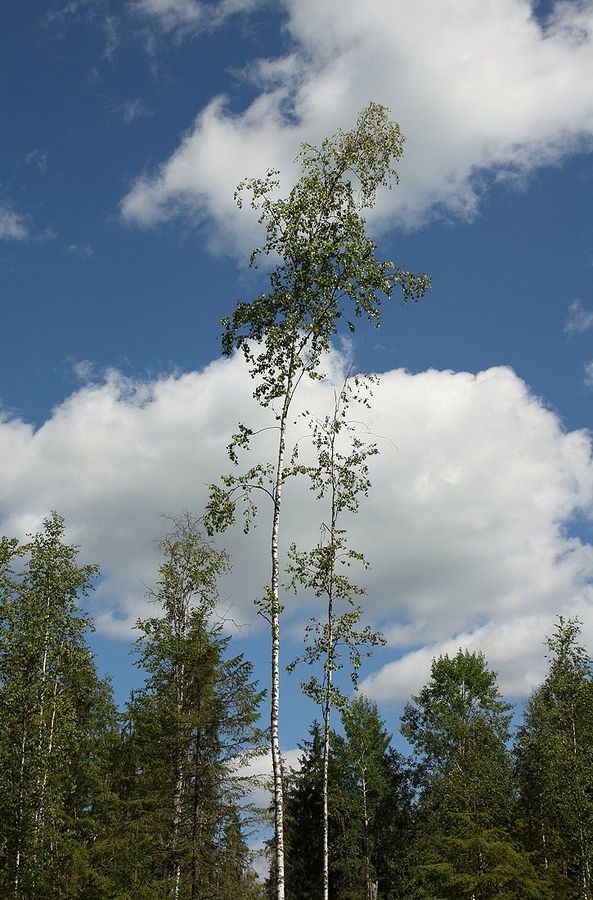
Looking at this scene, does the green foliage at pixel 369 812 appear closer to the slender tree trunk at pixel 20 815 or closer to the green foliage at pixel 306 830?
the green foliage at pixel 306 830

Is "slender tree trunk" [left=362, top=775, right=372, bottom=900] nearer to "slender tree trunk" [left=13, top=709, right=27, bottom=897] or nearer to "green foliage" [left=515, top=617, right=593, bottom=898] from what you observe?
"green foliage" [left=515, top=617, right=593, bottom=898]

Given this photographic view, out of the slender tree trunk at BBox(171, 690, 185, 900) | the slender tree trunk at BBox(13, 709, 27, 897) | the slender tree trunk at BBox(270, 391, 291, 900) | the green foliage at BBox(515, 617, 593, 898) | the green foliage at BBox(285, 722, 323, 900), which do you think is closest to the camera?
the slender tree trunk at BBox(270, 391, 291, 900)

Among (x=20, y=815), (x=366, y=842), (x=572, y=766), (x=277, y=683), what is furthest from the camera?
(x=366, y=842)

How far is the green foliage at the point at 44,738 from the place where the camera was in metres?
25.8

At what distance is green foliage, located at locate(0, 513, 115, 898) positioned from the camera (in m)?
25.8

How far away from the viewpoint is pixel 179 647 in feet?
89.1

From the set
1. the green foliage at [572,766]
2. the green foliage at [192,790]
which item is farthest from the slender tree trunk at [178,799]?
the green foliage at [572,766]

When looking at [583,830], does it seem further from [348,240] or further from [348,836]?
[348,240]

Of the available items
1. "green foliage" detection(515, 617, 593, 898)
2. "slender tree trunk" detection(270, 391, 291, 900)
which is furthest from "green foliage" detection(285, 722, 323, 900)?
"slender tree trunk" detection(270, 391, 291, 900)

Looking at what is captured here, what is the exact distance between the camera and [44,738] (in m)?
27.3

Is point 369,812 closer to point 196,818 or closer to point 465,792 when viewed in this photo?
point 465,792

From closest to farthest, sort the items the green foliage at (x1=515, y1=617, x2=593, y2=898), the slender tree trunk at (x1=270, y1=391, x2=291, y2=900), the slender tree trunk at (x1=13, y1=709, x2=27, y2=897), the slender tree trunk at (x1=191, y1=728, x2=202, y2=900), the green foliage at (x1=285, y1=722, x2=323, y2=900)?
1. the slender tree trunk at (x1=270, y1=391, x2=291, y2=900)
2. the slender tree trunk at (x1=191, y1=728, x2=202, y2=900)
3. the slender tree trunk at (x1=13, y1=709, x2=27, y2=897)
4. the green foliage at (x1=515, y1=617, x2=593, y2=898)
5. the green foliage at (x1=285, y1=722, x2=323, y2=900)

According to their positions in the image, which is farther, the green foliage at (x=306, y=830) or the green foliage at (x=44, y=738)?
the green foliage at (x=306, y=830)

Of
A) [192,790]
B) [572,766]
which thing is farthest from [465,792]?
[192,790]
